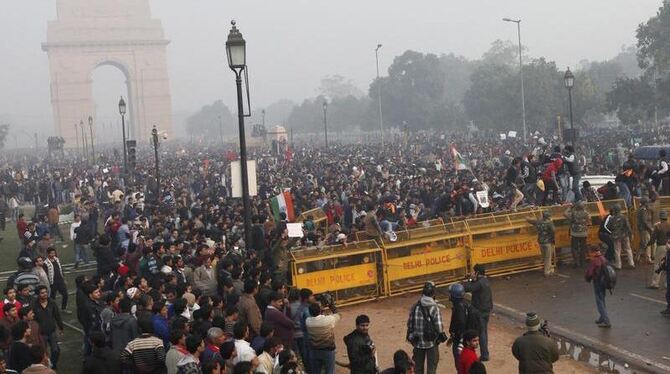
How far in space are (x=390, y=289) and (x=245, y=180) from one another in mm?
3538

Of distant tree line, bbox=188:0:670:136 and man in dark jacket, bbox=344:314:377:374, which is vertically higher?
distant tree line, bbox=188:0:670:136

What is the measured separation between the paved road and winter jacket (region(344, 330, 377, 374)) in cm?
442

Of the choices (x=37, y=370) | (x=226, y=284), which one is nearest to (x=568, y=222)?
(x=226, y=284)

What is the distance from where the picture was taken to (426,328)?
9945 millimetres

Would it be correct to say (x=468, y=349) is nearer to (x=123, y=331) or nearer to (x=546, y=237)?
(x=123, y=331)

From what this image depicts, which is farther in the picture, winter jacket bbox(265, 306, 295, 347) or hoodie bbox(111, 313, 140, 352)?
winter jacket bbox(265, 306, 295, 347)

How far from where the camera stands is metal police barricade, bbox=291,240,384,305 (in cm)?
1454

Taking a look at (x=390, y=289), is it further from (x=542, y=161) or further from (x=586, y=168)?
(x=586, y=168)

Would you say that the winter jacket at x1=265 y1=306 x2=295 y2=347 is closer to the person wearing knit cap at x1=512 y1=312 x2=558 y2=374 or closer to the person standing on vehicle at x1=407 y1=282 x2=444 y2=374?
the person standing on vehicle at x1=407 y1=282 x2=444 y2=374

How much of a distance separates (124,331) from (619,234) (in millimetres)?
10161

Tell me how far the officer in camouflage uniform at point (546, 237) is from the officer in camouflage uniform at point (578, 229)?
445 mm

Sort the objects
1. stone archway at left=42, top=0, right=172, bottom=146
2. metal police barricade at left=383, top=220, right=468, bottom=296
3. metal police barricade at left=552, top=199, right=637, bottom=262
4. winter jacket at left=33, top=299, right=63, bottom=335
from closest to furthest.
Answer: winter jacket at left=33, top=299, right=63, bottom=335 < metal police barricade at left=383, top=220, right=468, bottom=296 < metal police barricade at left=552, top=199, right=637, bottom=262 < stone archway at left=42, top=0, right=172, bottom=146

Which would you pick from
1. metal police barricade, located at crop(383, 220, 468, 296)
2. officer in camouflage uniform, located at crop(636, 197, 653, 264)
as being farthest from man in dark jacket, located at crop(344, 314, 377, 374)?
officer in camouflage uniform, located at crop(636, 197, 653, 264)

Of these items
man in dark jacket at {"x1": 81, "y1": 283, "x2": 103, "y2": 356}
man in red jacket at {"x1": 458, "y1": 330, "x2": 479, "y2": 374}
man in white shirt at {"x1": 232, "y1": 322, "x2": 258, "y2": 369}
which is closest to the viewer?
man in white shirt at {"x1": 232, "y1": 322, "x2": 258, "y2": 369}
